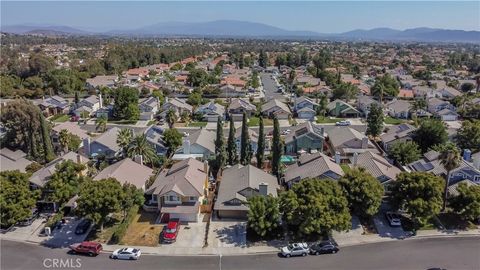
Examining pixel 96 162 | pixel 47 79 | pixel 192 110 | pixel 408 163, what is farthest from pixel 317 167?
pixel 47 79

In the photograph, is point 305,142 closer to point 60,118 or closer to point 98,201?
point 98,201

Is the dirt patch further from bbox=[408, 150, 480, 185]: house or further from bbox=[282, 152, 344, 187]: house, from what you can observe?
bbox=[408, 150, 480, 185]: house

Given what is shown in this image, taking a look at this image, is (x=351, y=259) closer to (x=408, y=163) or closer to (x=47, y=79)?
(x=408, y=163)

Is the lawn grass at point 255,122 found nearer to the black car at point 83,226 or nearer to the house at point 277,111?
the house at point 277,111

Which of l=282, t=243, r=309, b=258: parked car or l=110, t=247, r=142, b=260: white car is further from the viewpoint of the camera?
l=282, t=243, r=309, b=258: parked car

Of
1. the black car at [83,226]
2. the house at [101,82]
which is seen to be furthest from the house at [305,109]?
the house at [101,82]

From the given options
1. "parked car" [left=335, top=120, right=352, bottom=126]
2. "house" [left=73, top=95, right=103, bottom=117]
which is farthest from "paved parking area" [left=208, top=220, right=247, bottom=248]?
"house" [left=73, top=95, right=103, bottom=117]

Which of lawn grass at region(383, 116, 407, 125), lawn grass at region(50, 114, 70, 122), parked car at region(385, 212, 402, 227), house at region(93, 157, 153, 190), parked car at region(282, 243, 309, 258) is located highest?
house at region(93, 157, 153, 190)
